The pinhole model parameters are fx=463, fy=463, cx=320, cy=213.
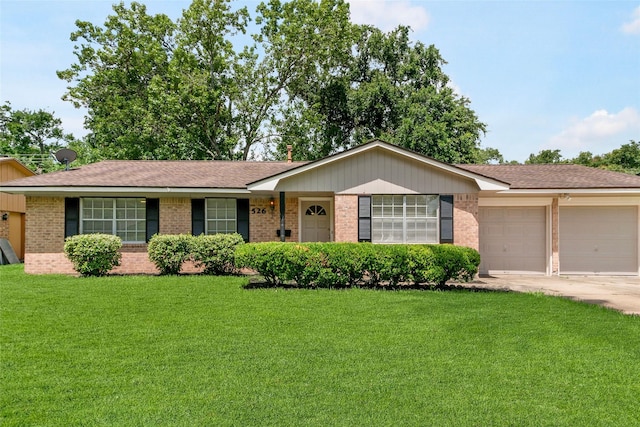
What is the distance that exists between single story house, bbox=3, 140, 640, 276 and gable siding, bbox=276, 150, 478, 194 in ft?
0.09

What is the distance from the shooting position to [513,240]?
48.6 ft

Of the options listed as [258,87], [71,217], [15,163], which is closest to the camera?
[71,217]

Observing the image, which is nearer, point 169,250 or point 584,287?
point 584,287

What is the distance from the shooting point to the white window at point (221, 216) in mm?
14719

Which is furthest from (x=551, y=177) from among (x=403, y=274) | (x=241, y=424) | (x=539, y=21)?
(x=241, y=424)

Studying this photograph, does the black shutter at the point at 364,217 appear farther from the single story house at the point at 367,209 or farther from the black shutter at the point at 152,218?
the black shutter at the point at 152,218

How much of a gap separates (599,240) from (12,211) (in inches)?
934

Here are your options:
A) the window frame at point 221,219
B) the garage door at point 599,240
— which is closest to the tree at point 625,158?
the garage door at point 599,240

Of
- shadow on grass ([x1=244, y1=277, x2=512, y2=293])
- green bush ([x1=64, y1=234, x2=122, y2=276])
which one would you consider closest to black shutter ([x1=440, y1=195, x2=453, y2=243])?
shadow on grass ([x1=244, y1=277, x2=512, y2=293])

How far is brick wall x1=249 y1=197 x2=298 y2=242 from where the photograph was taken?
1479 centimetres

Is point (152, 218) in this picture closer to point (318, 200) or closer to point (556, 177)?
point (318, 200)

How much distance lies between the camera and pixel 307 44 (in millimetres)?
27641

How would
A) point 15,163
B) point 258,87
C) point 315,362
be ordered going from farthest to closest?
point 258,87, point 15,163, point 315,362

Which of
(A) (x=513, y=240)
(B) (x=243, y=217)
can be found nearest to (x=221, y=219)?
(B) (x=243, y=217)
